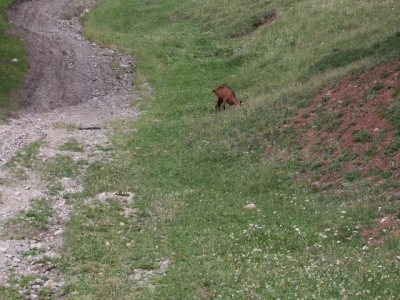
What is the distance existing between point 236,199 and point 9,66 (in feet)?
57.0

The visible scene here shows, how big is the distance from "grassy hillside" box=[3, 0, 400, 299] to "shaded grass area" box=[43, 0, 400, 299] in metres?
0.04

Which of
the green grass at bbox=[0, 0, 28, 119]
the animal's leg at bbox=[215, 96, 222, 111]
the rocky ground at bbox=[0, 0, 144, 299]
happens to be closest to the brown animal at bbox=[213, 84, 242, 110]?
the animal's leg at bbox=[215, 96, 222, 111]

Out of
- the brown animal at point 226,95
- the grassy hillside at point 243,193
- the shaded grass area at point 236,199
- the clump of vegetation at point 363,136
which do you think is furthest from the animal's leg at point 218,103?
the clump of vegetation at point 363,136

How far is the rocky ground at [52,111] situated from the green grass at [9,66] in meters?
0.43

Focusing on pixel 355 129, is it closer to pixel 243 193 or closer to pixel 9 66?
pixel 243 193

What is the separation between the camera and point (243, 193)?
531 inches

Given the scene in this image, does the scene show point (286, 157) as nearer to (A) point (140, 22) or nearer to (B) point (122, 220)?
(B) point (122, 220)

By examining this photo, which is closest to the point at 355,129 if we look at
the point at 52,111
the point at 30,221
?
the point at 30,221

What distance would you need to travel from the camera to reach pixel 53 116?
71.6 feet

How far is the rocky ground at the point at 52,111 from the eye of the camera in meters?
10.5

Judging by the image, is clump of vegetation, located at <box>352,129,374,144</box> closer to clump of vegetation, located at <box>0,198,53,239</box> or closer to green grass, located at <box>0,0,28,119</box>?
clump of vegetation, located at <box>0,198,53,239</box>

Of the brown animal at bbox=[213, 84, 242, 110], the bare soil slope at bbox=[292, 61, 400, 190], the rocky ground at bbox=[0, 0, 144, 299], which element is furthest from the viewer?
the brown animal at bbox=[213, 84, 242, 110]

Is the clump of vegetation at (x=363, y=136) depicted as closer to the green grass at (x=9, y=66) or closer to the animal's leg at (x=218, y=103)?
the animal's leg at (x=218, y=103)

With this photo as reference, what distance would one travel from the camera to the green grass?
73.6 feet
